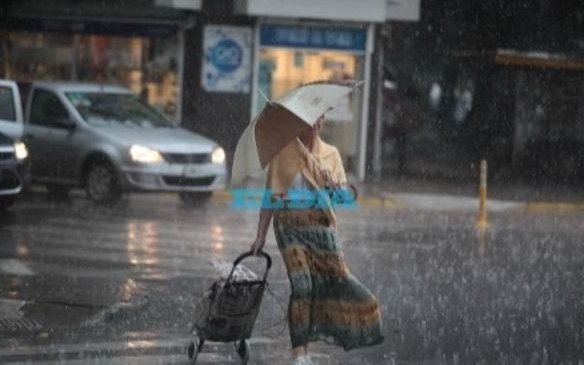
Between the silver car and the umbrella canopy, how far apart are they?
10549 mm

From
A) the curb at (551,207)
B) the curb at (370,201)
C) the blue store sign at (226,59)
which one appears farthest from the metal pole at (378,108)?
the curb at (551,207)

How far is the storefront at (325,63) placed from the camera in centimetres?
2548

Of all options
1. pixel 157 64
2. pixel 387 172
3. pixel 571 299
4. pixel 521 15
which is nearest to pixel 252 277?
pixel 571 299

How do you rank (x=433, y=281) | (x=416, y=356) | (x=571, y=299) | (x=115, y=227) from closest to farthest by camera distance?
1. (x=416, y=356)
2. (x=571, y=299)
3. (x=433, y=281)
4. (x=115, y=227)

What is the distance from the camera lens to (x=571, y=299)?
479 inches

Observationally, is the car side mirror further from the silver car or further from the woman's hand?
the woman's hand

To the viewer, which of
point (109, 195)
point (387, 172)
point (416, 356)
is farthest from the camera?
point (387, 172)

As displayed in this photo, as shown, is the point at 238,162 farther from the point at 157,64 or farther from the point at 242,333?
the point at 157,64

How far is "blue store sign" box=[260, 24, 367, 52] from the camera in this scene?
25.5m

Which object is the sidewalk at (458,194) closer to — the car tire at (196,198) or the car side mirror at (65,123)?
the car tire at (196,198)

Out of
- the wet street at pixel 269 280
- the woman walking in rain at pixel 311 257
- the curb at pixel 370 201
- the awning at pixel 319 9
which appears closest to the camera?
the woman walking in rain at pixel 311 257

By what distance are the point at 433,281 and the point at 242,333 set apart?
4817 millimetres

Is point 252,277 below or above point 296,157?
below

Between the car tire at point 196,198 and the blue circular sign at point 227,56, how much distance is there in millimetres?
5554
